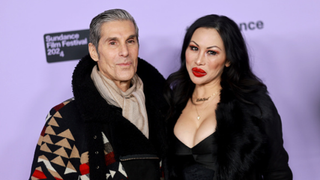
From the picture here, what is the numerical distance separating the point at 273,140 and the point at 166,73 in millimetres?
1202

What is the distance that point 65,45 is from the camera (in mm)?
2520

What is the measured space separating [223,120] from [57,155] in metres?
1.00

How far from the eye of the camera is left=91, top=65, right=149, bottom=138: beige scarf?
1.76 metres

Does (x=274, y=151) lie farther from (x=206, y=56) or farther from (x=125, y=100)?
(x=125, y=100)

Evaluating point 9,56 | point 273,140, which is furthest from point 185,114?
point 9,56

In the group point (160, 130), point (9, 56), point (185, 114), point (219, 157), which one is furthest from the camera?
point (9, 56)

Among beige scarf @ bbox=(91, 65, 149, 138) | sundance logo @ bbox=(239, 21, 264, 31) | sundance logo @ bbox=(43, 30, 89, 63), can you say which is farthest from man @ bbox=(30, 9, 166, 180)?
sundance logo @ bbox=(239, 21, 264, 31)

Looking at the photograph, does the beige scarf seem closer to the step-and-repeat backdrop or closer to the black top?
the black top

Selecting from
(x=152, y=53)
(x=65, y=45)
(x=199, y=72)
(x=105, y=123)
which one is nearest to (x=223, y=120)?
(x=199, y=72)

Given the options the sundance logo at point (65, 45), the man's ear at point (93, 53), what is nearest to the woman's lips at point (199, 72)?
the man's ear at point (93, 53)

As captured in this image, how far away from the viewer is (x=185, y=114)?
6.72ft

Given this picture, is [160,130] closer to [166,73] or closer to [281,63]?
[166,73]

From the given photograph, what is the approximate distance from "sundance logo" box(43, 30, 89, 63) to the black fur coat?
1.27 meters

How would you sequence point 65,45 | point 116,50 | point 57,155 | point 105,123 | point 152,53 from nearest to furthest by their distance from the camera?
point 57,155, point 105,123, point 116,50, point 65,45, point 152,53
